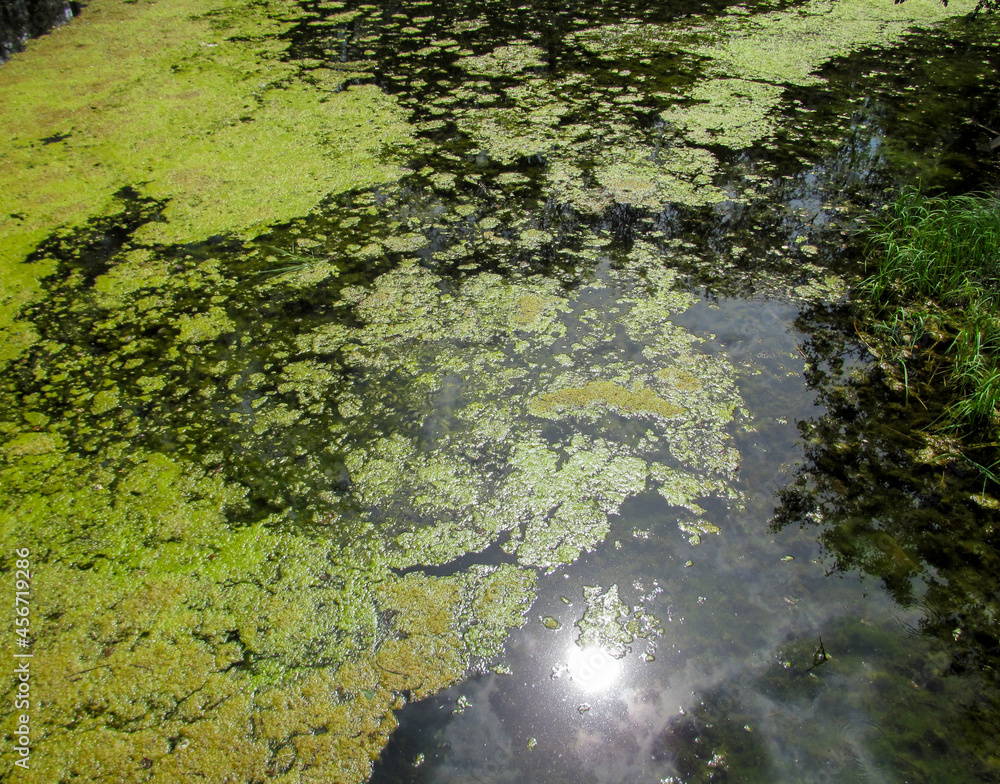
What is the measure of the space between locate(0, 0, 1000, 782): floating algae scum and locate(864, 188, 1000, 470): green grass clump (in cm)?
18

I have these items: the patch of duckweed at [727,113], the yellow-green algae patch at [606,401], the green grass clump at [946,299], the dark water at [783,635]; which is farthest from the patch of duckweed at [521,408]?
the patch of duckweed at [727,113]

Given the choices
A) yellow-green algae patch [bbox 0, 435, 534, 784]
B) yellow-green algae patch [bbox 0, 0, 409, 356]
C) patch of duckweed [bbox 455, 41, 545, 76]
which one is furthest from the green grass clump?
patch of duckweed [bbox 455, 41, 545, 76]

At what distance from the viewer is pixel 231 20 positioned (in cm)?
507

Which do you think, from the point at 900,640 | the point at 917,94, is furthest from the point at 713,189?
the point at 900,640

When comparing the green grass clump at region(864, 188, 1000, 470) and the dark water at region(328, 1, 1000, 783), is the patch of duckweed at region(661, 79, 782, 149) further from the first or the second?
the dark water at region(328, 1, 1000, 783)

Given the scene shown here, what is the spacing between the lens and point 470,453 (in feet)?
5.93

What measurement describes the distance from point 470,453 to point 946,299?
73.5 inches

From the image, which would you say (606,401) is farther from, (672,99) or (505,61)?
(505,61)

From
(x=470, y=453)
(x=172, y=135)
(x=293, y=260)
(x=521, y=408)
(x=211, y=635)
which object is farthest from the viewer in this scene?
(x=172, y=135)

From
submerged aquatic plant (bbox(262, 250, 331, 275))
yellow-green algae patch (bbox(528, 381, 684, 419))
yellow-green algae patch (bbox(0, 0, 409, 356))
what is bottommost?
yellow-green algae patch (bbox(528, 381, 684, 419))

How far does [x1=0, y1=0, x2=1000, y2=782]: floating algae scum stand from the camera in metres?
1.27

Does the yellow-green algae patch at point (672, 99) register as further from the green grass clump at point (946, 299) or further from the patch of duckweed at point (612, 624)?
the patch of duckweed at point (612, 624)

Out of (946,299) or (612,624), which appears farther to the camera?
(946,299)

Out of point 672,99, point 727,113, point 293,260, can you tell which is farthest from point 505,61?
point 293,260
